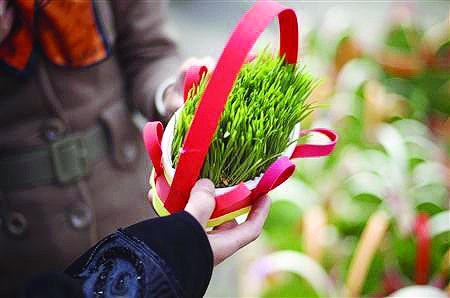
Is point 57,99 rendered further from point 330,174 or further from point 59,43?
point 330,174

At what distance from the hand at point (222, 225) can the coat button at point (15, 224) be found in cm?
32

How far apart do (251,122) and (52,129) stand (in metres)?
0.30

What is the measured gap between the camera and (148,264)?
39 centimetres

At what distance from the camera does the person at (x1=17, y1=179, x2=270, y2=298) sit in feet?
1.26

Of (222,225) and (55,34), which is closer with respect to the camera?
(222,225)

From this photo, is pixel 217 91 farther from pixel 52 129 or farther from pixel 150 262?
pixel 52 129

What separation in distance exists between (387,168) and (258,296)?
37 cm

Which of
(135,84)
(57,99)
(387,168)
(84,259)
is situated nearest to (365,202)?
(387,168)

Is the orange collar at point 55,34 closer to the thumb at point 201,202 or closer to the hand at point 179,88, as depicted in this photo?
the hand at point 179,88

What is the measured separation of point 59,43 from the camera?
64 cm

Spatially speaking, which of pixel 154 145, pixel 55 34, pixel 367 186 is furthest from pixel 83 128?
pixel 367 186

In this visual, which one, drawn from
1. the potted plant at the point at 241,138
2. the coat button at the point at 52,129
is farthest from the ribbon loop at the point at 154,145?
the coat button at the point at 52,129

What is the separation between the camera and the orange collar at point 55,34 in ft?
1.97

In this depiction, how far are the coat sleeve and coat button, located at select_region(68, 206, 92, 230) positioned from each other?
148 mm
